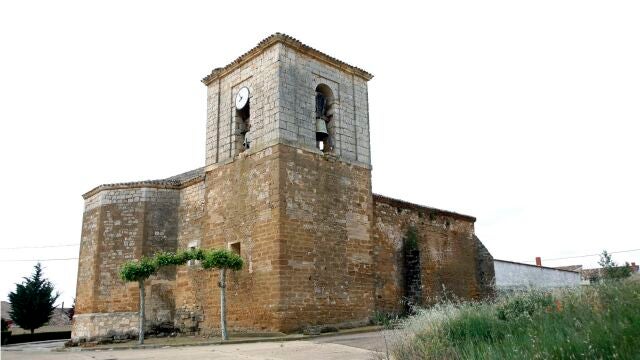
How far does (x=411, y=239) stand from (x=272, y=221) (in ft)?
19.9

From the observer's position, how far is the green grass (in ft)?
14.4

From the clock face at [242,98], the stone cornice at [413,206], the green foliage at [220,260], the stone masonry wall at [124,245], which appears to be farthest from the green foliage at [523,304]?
the stone masonry wall at [124,245]

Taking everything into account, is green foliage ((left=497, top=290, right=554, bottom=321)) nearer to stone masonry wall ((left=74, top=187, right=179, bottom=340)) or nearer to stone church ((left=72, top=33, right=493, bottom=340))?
stone church ((left=72, top=33, right=493, bottom=340))

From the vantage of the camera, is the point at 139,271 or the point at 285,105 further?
the point at 285,105

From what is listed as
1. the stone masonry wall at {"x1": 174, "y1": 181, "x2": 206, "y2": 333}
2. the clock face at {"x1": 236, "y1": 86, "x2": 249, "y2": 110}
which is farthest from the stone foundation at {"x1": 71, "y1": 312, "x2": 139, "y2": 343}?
the clock face at {"x1": 236, "y1": 86, "x2": 249, "y2": 110}

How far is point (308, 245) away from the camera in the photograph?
1313cm

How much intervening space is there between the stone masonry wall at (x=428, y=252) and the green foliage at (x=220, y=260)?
15.8 ft

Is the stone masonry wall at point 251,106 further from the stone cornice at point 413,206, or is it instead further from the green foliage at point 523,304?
the green foliage at point 523,304

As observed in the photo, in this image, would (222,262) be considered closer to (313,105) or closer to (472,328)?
(313,105)

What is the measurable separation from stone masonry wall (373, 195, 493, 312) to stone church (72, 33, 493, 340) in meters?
0.07

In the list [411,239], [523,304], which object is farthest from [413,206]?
[523,304]

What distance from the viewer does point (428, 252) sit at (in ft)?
58.4

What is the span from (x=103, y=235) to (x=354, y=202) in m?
7.76

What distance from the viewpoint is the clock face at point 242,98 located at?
Result: 48.9 feet
